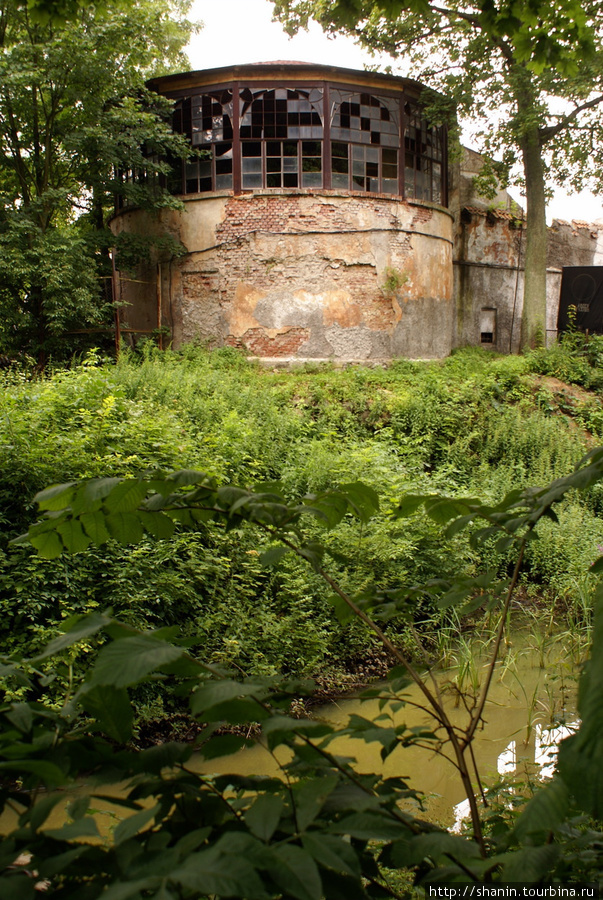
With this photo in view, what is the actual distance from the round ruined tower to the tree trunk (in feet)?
10.7

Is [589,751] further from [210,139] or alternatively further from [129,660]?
[210,139]

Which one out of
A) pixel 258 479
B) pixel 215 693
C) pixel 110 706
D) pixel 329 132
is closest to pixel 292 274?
pixel 329 132

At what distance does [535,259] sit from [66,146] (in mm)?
11176

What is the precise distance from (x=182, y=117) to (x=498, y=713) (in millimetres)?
14728

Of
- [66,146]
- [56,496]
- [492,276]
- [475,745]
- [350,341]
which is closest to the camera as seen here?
[56,496]

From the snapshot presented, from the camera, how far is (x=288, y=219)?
14.8 metres

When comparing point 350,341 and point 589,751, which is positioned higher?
point 350,341

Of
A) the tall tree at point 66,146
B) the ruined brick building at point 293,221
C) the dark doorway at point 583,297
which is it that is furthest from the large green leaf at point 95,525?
the dark doorway at point 583,297

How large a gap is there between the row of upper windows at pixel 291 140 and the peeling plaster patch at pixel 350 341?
10.6 ft

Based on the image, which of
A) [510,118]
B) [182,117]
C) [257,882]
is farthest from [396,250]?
[257,882]

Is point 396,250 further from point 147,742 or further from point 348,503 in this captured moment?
point 348,503

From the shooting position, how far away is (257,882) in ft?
2.54

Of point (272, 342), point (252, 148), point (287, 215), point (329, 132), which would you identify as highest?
point (329, 132)

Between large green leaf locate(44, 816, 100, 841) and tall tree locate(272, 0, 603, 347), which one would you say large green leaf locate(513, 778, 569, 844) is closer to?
large green leaf locate(44, 816, 100, 841)
